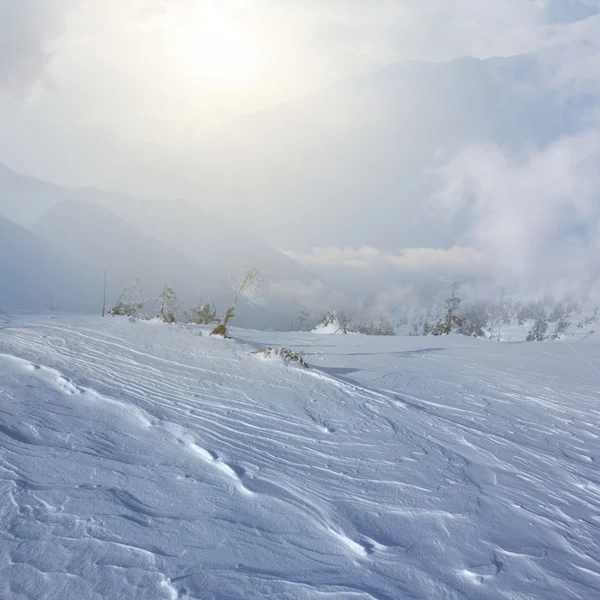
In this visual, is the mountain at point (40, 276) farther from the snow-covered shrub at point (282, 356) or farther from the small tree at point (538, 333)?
the snow-covered shrub at point (282, 356)

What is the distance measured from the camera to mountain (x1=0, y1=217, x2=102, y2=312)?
118 m

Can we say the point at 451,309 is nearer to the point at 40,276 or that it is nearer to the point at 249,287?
the point at 249,287

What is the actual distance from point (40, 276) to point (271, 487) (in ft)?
508

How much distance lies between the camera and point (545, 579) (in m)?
2.76

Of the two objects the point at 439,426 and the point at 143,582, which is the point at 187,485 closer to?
the point at 143,582

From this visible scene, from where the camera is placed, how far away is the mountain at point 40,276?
118 m

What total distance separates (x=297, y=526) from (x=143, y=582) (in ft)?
3.81

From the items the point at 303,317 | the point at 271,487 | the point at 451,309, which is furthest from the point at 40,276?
the point at 271,487

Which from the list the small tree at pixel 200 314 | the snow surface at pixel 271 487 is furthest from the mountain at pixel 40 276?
the snow surface at pixel 271 487

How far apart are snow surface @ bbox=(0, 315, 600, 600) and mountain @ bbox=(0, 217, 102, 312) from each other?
126 meters

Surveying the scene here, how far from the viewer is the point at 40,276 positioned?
131 metres

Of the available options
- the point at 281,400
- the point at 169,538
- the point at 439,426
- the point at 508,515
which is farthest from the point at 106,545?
the point at 439,426

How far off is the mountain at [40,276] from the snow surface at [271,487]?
126 metres

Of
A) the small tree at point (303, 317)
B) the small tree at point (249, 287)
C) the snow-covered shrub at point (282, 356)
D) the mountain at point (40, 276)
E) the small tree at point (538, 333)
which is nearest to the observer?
the snow-covered shrub at point (282, 356)
